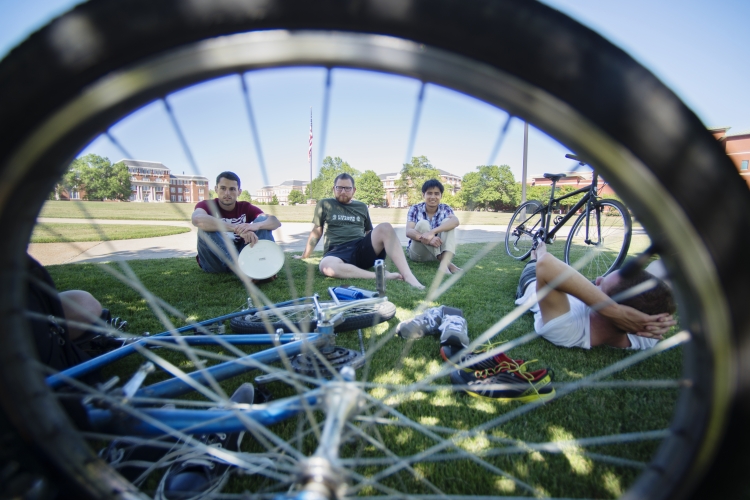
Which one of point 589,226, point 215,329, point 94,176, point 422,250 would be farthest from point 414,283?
point 94,176

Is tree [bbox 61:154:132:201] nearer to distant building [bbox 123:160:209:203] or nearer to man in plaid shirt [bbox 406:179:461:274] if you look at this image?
distant building [bbox 123:160:209:203]

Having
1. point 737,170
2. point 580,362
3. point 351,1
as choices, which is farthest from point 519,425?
point 351,1

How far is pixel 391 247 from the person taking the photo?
441 centimetres

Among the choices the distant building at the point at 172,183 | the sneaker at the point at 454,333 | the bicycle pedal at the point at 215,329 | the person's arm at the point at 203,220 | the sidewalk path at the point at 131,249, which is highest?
the distant building at the point at 172,183

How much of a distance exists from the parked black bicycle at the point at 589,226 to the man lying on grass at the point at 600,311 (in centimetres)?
113

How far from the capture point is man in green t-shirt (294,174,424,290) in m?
4.40

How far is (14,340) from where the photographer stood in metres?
0.80

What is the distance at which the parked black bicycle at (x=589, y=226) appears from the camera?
4137 mm

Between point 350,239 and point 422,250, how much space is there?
140cm

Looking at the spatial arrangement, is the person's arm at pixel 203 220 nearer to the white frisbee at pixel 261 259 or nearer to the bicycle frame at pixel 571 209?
the white frisbee at pixel 261 259

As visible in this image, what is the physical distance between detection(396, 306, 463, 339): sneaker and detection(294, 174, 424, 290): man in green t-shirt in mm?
1478

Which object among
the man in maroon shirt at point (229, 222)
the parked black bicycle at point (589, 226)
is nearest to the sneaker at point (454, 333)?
the parked black bicycle at point (589, 226)

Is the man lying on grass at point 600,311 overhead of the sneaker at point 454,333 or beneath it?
overhead

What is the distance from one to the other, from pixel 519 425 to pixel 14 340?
1.82 m
